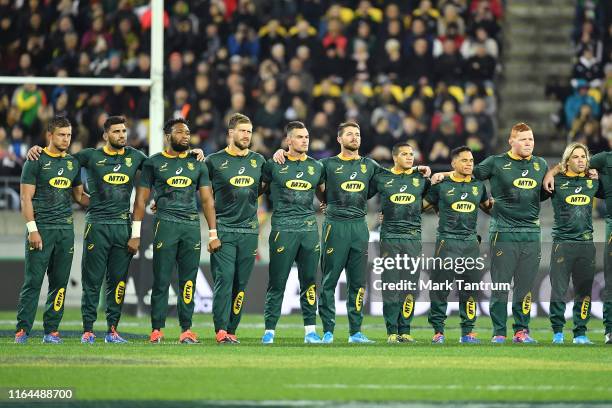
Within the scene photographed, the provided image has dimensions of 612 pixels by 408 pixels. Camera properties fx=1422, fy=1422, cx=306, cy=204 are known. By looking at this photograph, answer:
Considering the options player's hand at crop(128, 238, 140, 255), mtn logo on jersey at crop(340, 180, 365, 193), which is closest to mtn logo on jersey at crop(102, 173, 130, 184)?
player's hand at crop(128, 238, 140, 255)

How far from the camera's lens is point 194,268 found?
44.4 ft

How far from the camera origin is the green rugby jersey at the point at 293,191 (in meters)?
13.7

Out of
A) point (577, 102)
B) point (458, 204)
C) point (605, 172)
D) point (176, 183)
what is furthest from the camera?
point (577, 102)

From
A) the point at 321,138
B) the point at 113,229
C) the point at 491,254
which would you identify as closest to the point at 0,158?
the point at 321,138

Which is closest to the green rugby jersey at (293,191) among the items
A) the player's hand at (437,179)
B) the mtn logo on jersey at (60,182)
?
the player's hand at (437,179)

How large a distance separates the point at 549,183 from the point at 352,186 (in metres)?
1.95

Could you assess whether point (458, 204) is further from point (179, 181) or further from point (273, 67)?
point (273, 67)

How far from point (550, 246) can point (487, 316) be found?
4.38 m

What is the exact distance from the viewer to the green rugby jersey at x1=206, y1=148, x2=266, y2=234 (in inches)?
535

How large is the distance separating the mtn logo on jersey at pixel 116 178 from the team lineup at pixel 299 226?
0.02 meters

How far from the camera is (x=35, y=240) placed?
13352 mm

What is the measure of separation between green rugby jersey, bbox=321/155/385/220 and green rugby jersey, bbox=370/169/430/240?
0.18 metres

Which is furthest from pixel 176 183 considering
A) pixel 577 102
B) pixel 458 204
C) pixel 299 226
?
pixel 577 102

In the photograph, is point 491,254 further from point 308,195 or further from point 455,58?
point 455,58
